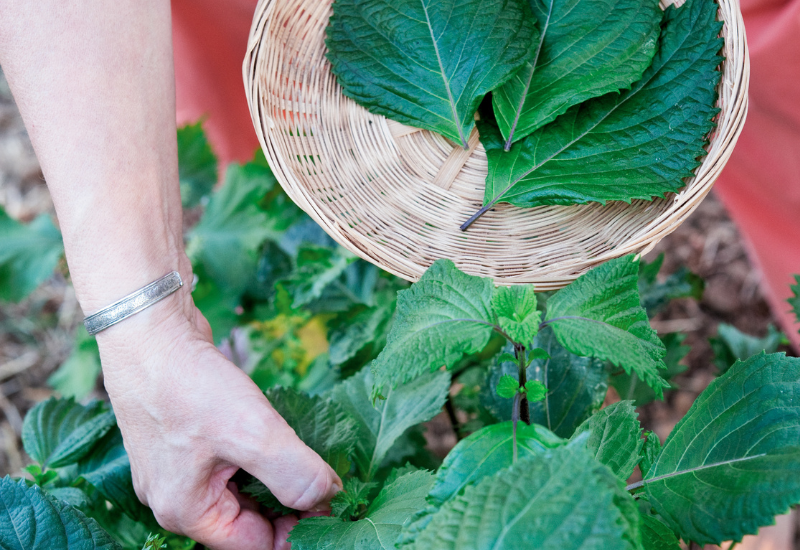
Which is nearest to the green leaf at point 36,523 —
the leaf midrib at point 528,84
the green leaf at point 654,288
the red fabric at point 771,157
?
the leaf midrib at point 528,84

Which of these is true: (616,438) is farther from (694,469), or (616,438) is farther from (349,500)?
(349,500)

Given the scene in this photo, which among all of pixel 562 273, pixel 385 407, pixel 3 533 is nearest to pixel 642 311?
pixel 562 273

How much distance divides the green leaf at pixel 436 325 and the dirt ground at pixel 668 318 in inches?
41.7

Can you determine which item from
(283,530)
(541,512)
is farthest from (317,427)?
(541,512)

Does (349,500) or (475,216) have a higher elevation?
(475,216)

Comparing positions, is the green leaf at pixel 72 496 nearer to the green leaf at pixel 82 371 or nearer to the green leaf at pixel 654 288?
the green leaf at pixel 82 371

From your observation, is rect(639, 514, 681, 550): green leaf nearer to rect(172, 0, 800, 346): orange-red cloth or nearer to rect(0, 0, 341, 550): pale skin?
rect(0, 0, 341, 550): pale skin

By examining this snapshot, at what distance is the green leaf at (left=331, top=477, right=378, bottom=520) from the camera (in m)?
0.63

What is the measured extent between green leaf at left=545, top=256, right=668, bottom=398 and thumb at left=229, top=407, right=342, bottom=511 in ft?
0.94

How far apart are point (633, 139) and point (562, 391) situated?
0.33 m

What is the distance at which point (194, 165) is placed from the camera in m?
1.28

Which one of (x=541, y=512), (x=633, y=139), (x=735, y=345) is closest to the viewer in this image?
(x=541, y=512)

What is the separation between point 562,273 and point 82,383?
1024mm

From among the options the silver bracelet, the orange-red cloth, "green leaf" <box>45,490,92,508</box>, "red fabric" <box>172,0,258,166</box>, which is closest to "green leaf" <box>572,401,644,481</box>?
the silver bracelet
